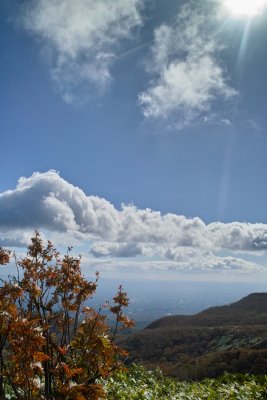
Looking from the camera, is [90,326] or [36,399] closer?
[36,399]

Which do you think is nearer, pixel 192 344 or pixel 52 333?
pixel 52 333

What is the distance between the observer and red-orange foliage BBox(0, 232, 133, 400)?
4.84 m

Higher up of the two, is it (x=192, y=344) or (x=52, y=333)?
(x=52, y=333)

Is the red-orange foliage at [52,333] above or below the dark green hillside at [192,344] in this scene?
above

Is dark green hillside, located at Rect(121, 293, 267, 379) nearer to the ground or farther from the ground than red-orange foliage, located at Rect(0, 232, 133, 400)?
nearer to the ground

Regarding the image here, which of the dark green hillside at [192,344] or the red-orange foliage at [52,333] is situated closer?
the red-orange foliage at [52,333]

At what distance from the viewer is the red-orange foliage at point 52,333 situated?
4.84m

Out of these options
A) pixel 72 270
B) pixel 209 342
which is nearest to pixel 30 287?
pixel 72 270

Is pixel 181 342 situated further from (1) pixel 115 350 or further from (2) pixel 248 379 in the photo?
(1) pixel 115 350

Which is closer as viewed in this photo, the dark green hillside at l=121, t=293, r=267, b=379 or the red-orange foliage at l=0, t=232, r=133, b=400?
the red-orange foliage at l=0, t=232, r=133, b=400

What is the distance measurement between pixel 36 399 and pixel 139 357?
302 feet

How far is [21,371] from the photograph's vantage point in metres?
4.93

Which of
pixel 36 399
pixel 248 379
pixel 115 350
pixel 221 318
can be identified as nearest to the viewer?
pixel 36 399

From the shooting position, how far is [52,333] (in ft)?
22.1
